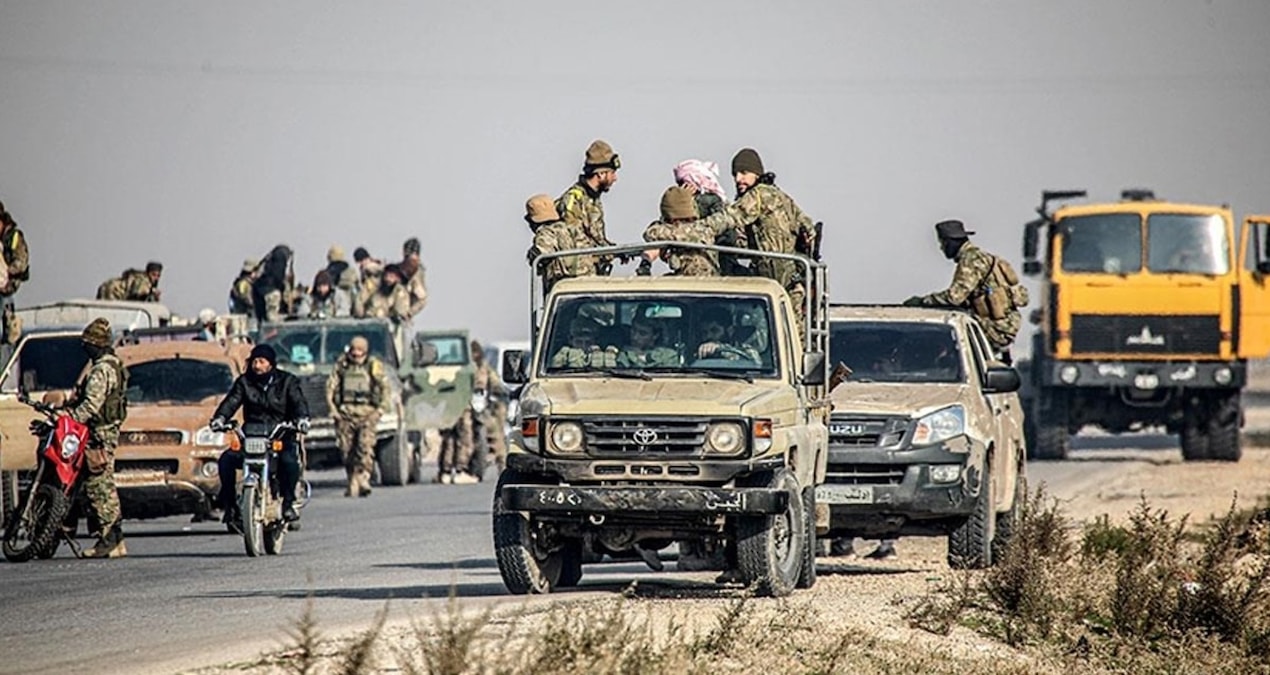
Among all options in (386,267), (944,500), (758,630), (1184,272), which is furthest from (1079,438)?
(758,630)

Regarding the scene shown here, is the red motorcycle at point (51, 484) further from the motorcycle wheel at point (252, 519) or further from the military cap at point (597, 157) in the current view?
the military cap at point (597, 157)

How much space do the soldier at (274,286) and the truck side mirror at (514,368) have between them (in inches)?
772

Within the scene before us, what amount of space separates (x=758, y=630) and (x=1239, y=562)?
30.4 ft

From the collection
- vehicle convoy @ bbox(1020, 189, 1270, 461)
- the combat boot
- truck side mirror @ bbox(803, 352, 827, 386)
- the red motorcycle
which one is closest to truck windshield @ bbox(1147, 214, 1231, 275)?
vehicle convoy @ bbox(1020, 189, 1270, 461)

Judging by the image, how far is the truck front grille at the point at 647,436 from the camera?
567 inches

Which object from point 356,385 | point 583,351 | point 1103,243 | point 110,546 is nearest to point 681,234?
point 583,351

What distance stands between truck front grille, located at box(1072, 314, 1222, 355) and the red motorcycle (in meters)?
20.3

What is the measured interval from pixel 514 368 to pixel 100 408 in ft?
20.5

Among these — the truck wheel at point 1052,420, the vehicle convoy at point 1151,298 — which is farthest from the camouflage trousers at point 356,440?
the truck wheel at point 1052,420

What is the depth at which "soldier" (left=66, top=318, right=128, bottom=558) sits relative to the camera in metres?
20.2

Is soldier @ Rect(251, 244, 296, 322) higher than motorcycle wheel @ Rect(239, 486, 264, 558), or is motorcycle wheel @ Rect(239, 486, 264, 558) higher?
soldier @ Rect(251, 244, 296, 322)

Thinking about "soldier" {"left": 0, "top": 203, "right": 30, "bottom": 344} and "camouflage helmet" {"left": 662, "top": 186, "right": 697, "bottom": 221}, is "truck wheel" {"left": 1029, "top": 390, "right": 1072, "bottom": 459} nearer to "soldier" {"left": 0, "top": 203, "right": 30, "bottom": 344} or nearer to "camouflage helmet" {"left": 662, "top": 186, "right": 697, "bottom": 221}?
"soldier" {"left": 0, "top": 203, "right": 30, "bottom": 344}

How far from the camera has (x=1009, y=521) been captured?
19.2m

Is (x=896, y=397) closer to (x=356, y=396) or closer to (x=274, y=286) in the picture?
(x=356, y=396)
